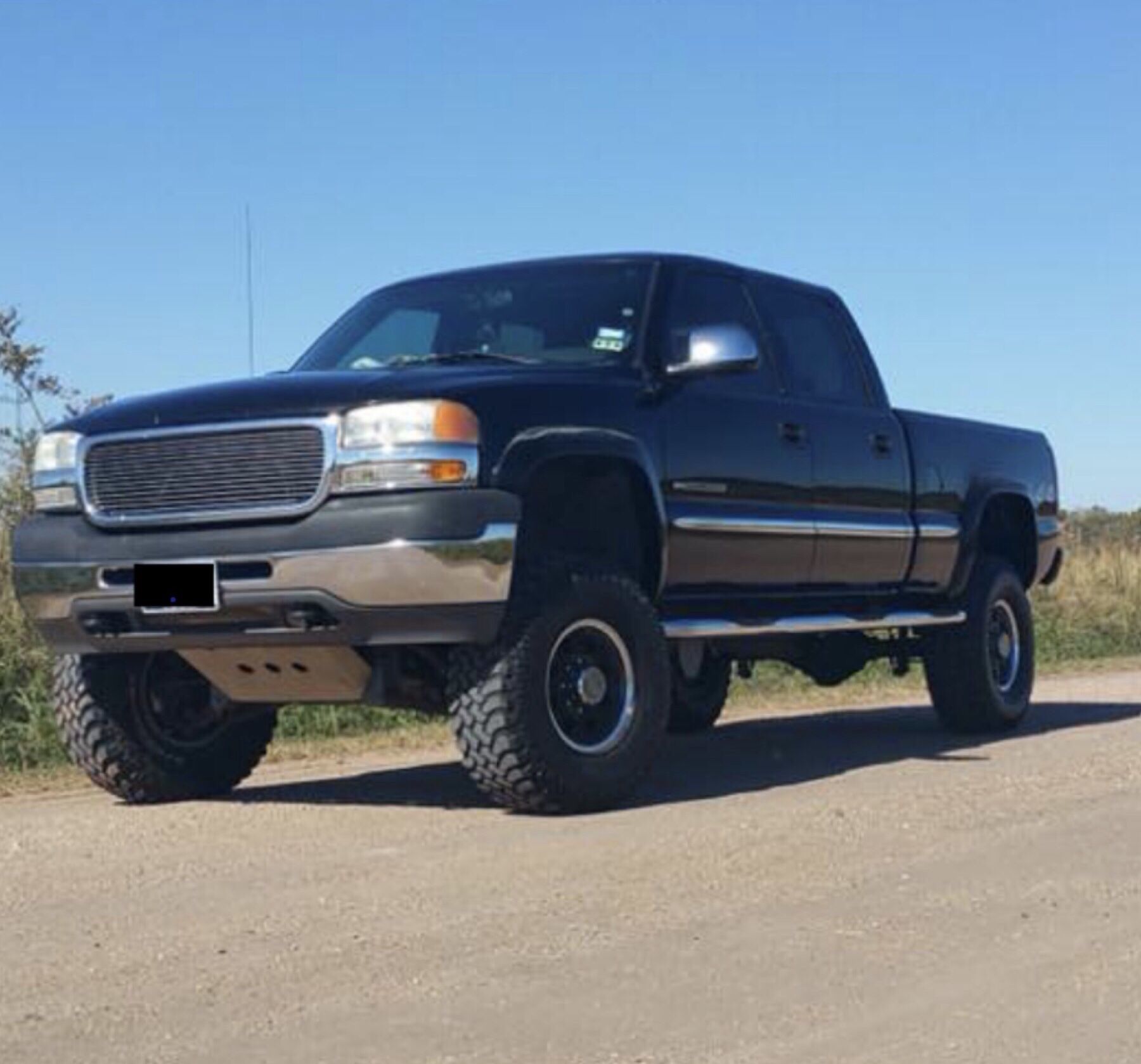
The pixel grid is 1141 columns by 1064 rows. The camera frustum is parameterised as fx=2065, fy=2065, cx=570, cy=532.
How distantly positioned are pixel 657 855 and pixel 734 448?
7.59 ft

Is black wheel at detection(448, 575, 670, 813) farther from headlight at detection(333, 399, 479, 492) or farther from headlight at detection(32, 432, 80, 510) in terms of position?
headlight at detection(32, 432, 80, 510)

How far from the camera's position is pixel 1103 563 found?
21766 millimetres

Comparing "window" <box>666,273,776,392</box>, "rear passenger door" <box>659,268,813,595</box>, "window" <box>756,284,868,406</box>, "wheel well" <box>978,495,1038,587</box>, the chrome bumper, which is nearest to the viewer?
the chrome bumper

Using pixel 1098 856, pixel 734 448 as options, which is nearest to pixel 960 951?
pixel 1098 856

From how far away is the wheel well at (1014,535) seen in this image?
10719mm

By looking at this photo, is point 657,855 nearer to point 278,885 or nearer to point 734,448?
point 278,885

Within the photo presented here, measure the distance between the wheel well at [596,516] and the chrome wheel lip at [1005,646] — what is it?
3.23 metres

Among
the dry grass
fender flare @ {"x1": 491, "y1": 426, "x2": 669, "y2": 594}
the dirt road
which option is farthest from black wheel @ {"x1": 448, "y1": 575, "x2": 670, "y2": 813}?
the dry grass

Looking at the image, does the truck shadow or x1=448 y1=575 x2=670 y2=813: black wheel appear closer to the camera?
x1=448 y1=575 x2=670 y2=813: black wheel

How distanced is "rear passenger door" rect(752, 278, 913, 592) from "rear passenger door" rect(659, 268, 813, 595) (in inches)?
6.1

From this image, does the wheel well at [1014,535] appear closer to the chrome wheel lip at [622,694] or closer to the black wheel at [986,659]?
the black wheel at [986,659]

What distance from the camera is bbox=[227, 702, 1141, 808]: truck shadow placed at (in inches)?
315

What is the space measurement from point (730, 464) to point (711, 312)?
2.75 feet

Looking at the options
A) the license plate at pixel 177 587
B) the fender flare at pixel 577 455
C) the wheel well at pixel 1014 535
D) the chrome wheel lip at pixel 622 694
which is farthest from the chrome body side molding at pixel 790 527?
the license plate at pixel 177 587
